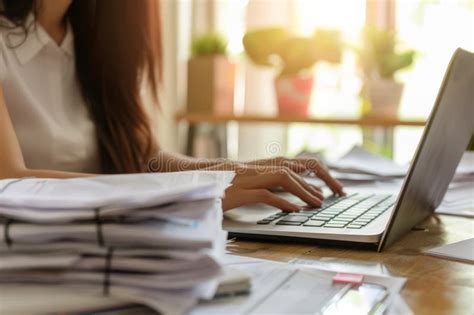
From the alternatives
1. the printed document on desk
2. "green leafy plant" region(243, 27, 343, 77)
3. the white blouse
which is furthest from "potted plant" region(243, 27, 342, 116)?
the printed document on desk

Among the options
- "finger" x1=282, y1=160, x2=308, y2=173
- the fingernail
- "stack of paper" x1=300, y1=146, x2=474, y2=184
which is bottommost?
"stack of paper" x1=300, y1=146, x2=474, y2=184

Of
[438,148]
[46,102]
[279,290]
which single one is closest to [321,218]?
[438,148]

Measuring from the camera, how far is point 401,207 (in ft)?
2.49

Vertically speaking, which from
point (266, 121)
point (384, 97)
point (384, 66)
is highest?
point (384, 66)

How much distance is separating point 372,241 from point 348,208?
0.20m

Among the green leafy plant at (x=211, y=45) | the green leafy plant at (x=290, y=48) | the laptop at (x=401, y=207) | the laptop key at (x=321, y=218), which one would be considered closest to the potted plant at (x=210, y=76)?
the green leafy plant at (x=211, y=45)

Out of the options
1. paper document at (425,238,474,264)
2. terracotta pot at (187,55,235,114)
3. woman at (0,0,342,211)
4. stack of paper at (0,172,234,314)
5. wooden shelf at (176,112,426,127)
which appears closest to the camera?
stack of paper at (0,172,234,314)

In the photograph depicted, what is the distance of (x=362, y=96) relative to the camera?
2.35 metres

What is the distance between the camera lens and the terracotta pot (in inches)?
94.4

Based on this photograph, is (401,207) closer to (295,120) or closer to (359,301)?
(359,301)

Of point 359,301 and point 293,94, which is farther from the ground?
point 359,301

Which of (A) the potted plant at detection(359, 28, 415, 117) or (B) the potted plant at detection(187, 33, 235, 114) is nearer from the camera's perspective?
(A) the potted plant at detection(359, 28, 415, 117)

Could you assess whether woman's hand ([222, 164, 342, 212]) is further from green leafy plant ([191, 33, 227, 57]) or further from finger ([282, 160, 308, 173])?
green leafy plant ([191, 33, 227, 57])

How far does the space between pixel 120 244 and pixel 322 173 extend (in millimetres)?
639
